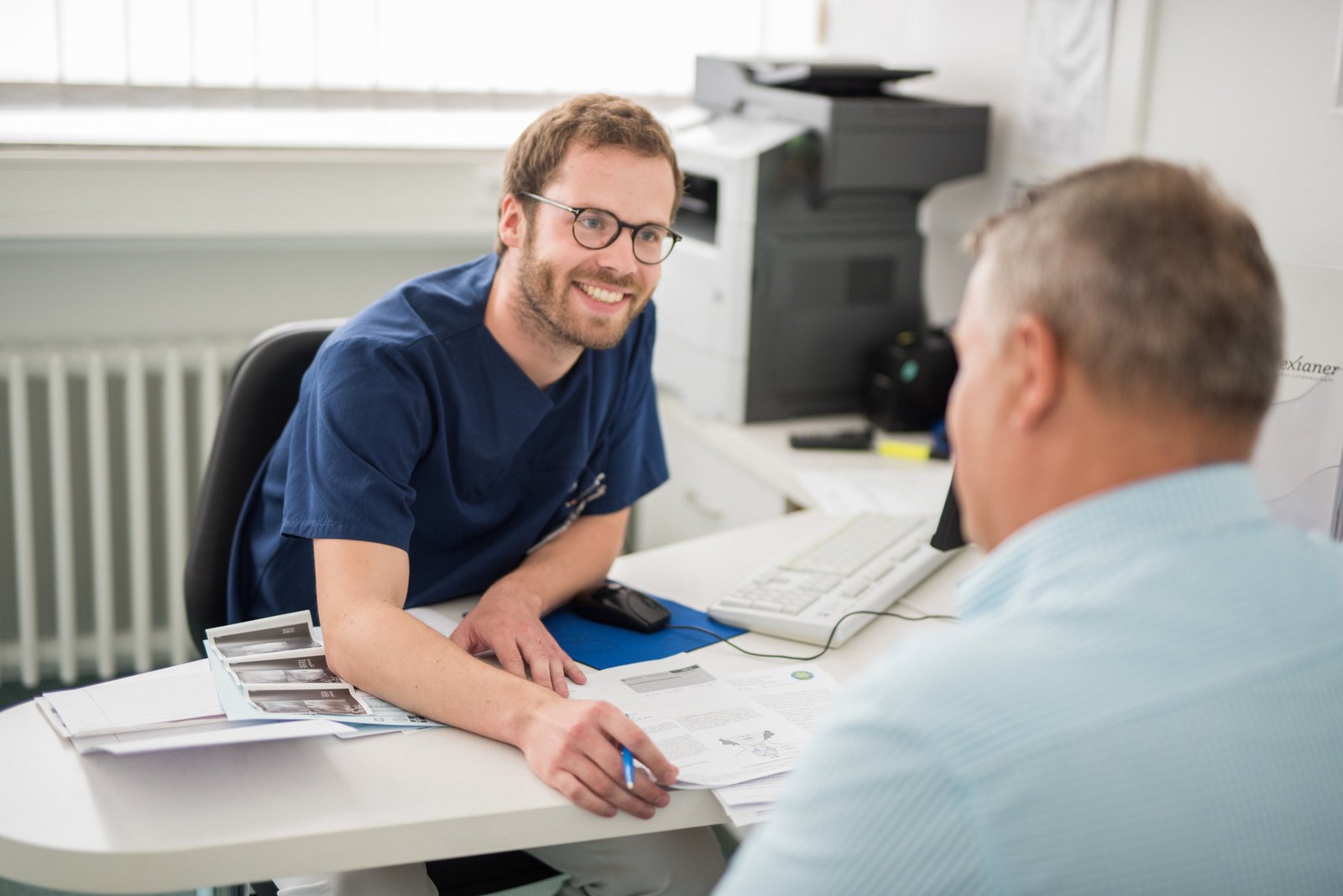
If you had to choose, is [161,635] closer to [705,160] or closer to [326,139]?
[326,139]

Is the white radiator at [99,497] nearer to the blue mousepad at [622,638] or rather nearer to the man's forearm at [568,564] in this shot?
the man's forearm at [568,564]

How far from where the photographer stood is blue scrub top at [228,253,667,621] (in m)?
1.37

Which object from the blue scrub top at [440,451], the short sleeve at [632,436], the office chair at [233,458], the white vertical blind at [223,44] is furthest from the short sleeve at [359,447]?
the white vertical blind at [223,44]

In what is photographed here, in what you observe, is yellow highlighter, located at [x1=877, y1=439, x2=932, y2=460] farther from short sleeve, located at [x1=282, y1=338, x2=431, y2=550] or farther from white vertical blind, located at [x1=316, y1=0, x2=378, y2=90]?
white vertical blind, located at [x1=316, y1=0, x2=378, y2=90]

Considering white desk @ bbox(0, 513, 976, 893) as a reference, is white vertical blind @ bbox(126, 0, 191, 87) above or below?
above

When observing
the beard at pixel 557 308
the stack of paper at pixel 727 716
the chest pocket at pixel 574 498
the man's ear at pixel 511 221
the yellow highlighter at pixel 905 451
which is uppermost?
the man's ear at pixel 511 221

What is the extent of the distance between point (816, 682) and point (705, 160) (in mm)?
1259

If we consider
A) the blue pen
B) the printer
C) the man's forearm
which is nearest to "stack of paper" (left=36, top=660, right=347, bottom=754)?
the blue pen

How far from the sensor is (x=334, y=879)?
A: 4.10ft

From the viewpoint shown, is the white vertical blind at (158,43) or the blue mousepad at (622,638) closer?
the blue mousepad at (622,638)

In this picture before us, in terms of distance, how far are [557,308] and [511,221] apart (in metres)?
0.15

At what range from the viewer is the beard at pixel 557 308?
1.54 metres

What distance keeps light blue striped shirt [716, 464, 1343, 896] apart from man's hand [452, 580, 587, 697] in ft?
1.84

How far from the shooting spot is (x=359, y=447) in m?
1.37
